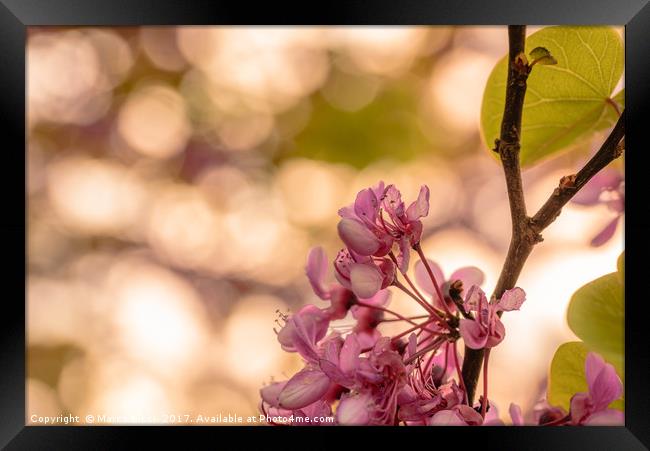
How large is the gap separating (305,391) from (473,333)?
18 centimetres

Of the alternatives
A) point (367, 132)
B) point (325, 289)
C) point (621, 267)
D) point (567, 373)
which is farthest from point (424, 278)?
point (367, 132)

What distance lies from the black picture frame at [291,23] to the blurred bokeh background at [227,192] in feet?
0.12

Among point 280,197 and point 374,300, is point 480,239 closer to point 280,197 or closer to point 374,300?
point 280,197

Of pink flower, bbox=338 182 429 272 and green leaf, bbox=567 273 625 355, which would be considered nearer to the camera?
pink flower, bbox=338 182 429 272

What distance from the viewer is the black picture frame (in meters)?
0.89

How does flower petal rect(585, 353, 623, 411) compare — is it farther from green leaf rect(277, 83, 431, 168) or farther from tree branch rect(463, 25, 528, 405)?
green leaf rect(277, 83, 431, 168)

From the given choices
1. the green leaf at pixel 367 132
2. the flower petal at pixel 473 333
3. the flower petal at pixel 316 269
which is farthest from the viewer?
the green leaf at pixel 367 132

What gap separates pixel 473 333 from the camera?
0.64m

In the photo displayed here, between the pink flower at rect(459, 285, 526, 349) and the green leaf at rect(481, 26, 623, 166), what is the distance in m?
0.28

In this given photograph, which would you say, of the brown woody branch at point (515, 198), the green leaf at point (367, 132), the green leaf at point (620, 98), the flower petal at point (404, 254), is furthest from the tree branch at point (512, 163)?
the green leaf at point (367, 132)

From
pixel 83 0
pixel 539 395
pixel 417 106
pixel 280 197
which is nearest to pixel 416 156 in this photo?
pixel 417 106

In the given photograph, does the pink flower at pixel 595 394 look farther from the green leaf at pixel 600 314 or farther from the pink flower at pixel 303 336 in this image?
the pink flower at pixel 303 336

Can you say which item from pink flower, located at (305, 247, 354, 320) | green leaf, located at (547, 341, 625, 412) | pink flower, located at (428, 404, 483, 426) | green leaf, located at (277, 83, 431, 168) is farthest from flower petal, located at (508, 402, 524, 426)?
green leaf, located at (277, 83, 431, 168)

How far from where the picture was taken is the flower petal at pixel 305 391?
0.66 m
